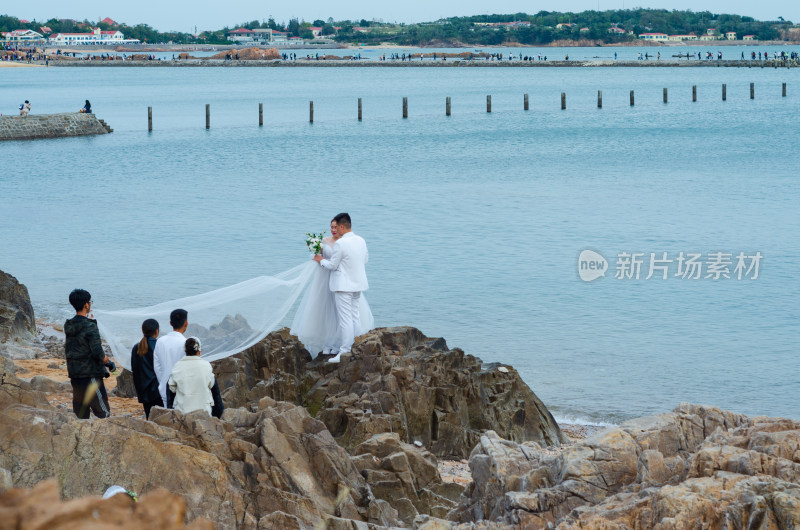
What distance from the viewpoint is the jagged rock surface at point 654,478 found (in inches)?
206

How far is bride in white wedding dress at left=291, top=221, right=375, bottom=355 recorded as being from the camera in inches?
438

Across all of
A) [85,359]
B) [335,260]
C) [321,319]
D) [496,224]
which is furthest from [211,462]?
[496,224]

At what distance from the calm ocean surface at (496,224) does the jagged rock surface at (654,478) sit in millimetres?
5667

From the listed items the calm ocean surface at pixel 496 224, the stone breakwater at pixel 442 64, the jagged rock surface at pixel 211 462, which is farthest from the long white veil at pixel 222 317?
the stone breakwater at pixel 442 64

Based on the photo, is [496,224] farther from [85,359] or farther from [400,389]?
[85,359]

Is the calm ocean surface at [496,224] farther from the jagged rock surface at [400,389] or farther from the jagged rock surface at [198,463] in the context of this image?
the jagged rock surface at [198,463]

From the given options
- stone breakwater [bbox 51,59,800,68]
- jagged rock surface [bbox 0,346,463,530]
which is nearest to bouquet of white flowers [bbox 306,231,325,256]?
jagged rock surface [bbox 0,346,463,530]

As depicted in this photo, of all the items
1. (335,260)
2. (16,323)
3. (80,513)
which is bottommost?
(16,323)

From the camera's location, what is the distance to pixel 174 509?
2.21 metres

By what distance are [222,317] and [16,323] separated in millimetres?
4970

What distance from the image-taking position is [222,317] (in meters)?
10.7

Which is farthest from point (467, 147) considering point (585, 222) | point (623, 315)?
point (623, 315)

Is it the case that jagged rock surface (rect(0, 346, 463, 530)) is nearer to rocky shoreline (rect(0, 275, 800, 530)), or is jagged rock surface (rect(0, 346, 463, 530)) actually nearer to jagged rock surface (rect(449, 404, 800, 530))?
rocky shoreline (rect(0, 275, 800, 530))

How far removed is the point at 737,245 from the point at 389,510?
19.3 metres
